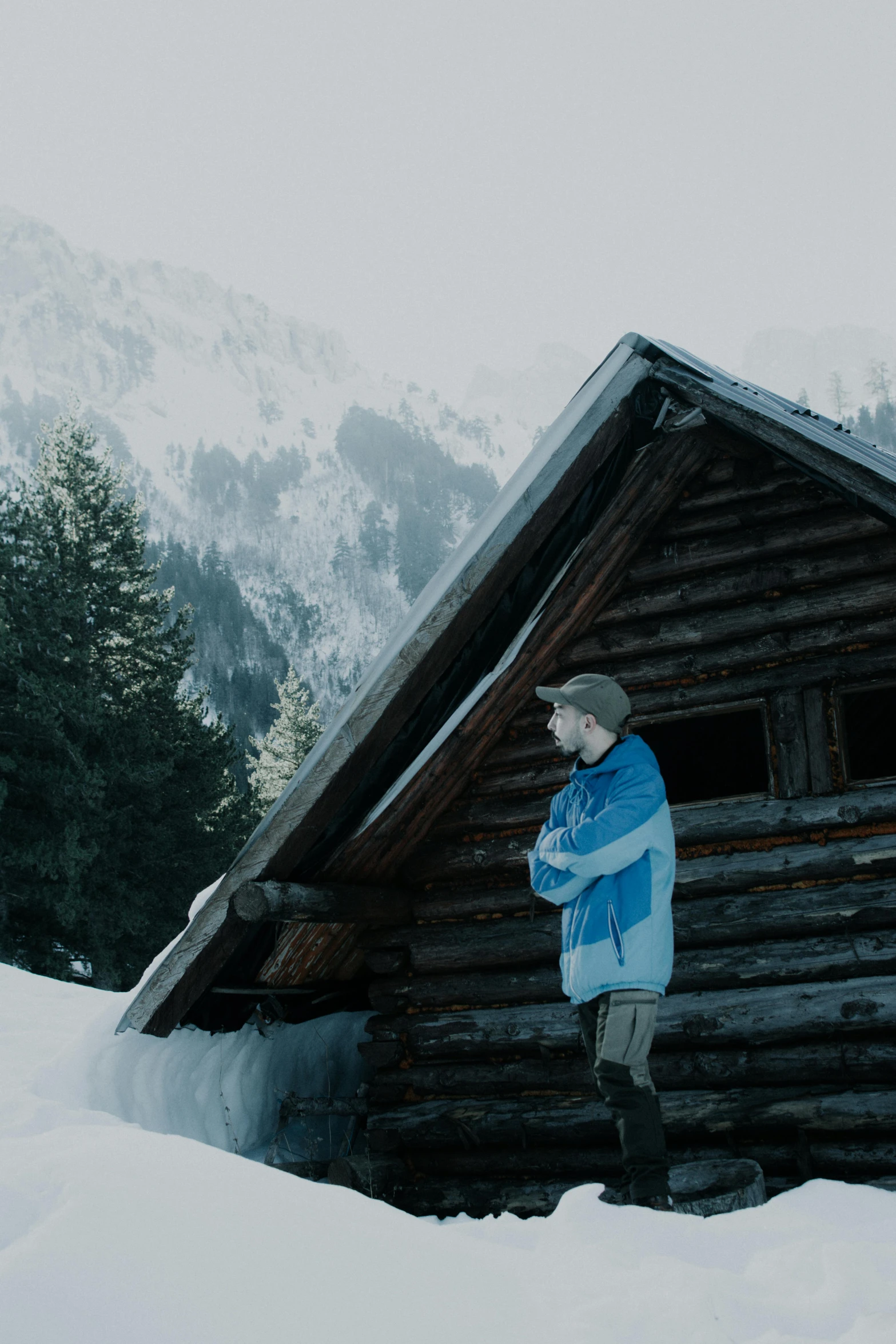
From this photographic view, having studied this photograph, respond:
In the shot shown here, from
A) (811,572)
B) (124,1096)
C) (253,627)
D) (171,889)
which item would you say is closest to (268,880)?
(124,1096)

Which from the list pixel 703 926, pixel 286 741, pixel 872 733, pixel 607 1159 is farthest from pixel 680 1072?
pixel 286 741

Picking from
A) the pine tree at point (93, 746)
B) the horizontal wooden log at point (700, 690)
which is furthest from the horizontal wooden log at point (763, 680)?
the pine tree at point (93, 746)

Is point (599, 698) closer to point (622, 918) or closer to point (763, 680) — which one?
point (622, 918)

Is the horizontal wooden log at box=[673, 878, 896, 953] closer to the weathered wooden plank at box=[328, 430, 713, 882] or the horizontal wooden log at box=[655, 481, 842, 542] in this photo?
the weathered wooden plank at box=[328, 430, 713, 882]

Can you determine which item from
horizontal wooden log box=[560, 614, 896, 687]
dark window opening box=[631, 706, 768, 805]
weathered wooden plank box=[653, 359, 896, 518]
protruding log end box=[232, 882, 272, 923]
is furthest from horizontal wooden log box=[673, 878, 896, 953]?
dark window opening box=[631, 706, 768, 805]

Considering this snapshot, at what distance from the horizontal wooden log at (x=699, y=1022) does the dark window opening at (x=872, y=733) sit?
3.67 meters

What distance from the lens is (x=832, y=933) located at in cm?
505

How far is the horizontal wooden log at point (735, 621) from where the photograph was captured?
5277mm

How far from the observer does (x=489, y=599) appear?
4785mm

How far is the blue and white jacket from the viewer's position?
3.47 metres

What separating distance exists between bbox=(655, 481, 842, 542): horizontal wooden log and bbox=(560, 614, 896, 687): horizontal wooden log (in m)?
0.70

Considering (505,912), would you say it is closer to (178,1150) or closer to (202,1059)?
(202,1059)

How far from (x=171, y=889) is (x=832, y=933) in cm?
2142

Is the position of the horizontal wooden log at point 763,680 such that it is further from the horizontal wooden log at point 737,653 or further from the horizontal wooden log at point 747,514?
the horizontal wooden log at point 747,514
